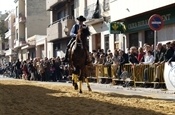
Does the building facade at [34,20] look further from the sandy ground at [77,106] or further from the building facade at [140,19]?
the sandy ground at [77,106]

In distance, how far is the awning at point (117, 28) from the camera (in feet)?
92.7

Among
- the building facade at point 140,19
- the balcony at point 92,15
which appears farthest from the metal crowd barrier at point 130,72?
the balcony at point 92,15

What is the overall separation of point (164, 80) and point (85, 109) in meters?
8.87

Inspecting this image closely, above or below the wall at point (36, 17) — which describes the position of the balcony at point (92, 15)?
below

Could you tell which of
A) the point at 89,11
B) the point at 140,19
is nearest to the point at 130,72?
the point at 140,19

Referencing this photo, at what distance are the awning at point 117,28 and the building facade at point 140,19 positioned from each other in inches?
12.0

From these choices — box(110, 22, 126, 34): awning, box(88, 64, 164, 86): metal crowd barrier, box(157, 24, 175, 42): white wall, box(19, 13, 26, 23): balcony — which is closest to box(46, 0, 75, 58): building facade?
box(110, 22, 126, 34): awning

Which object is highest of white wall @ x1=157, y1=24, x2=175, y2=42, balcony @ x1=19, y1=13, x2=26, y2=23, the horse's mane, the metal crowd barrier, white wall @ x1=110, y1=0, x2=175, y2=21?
balcony @ x1=19, y1=13, x2=26, y2=23

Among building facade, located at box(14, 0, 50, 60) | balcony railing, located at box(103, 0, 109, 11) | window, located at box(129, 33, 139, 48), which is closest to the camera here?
window, located at box(129, 33, 139, 48)

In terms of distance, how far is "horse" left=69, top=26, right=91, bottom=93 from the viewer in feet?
44.8

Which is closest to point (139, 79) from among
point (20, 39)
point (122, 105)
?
point (122, 105)

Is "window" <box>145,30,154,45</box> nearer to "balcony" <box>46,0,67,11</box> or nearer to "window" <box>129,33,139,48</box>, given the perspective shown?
"window" <box>129,33,139,48</box>

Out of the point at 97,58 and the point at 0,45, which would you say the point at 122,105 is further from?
the point at 0,45

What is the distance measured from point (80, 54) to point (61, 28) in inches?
1151
